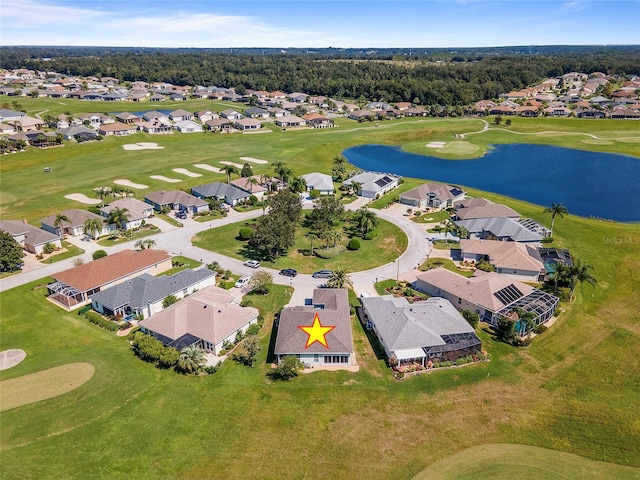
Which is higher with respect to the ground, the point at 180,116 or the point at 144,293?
the point at 180,116

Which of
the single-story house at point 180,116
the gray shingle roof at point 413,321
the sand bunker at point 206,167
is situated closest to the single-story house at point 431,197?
the gray shingle roof at point 413,321

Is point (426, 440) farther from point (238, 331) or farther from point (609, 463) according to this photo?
point (238, 331)

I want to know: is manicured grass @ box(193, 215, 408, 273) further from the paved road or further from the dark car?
the paved road

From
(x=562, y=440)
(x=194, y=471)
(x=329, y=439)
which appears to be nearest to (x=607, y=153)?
(x=562, y=440)

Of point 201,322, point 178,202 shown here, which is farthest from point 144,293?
point 178,202

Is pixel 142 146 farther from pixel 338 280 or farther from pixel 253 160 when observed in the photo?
pixel 338 280

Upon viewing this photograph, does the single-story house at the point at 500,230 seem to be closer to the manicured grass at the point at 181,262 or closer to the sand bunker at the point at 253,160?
the manicured grass at the point at 181,262
